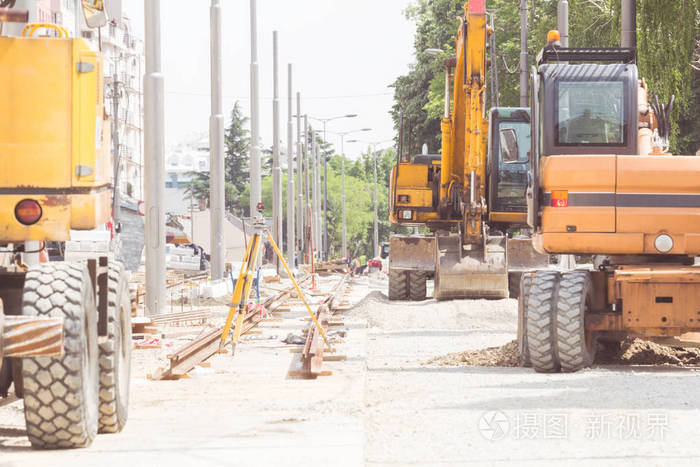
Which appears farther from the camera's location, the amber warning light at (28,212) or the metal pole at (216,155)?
the metal pole at (216,155)

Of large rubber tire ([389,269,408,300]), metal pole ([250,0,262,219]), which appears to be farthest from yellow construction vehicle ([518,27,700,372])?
metal pole ([250,0,262,219])

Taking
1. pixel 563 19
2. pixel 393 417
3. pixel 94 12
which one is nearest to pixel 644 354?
pixel 393 417

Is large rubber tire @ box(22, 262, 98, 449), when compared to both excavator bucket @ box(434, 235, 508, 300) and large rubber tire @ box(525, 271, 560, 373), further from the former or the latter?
excavator bucket @ box(434, 235, 508, 300)

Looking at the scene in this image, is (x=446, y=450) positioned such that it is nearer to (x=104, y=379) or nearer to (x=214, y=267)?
(x=104, y=379)

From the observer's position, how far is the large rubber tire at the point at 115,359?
9.41 meters

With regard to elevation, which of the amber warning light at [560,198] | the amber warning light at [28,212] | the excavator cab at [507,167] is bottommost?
the amber warning light at [28,212]

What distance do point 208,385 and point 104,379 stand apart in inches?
171

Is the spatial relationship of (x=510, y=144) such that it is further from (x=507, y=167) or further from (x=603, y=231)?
(x=603, y=231)

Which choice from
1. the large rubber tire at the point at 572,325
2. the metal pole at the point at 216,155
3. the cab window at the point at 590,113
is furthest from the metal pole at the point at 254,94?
the large rubber tire at the point at 572,325

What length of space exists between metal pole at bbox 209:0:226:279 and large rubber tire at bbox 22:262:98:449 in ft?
84.1

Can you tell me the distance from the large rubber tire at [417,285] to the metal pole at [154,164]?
754 cm

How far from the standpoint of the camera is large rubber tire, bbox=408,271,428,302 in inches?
1201

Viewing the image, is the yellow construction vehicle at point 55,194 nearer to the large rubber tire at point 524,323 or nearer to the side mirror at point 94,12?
the side mirror at point 94,12

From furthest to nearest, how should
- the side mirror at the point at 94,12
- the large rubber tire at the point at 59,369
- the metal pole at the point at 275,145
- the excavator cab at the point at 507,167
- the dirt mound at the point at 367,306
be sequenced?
1. the metal pole at the point at 275,145
2. the dirt mound at the point at 367,306
3. the excavator cab at the point at 507,167
4. the side mirror at the point at 94,12
5. the large rubber tire at the point at 59,369
